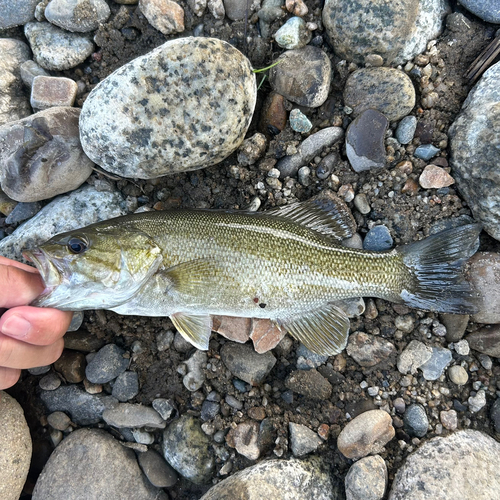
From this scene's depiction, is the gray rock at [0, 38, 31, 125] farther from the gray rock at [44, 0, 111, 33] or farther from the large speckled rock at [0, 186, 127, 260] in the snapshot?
the large speckled rock at [0, 186, 127, 260]

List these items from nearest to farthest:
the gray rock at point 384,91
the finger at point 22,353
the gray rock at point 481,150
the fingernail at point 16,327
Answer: the fingernail at point 16,327 < the finger at point 22,353 < the gray rock at point 481,150 < the gray rock at point 384,91

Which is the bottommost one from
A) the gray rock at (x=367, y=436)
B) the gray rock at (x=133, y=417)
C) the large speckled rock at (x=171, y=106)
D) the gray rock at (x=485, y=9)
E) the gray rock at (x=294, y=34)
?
the gray rock at (x=133, y=417)

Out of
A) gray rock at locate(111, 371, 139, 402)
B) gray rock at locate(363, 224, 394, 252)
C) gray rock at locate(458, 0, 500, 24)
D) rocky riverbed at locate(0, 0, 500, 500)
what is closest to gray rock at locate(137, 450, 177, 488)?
rocky riverbed at locate(0, 0, 500, 500)

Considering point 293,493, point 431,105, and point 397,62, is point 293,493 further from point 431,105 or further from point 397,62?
point 397,62

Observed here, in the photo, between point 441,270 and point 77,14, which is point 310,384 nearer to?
point 441,270

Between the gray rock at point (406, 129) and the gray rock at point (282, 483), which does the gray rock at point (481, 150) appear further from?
the gray rock at point (282, 483)

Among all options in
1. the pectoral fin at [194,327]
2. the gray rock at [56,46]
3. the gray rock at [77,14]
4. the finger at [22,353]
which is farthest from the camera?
the gray rock at [56,46]

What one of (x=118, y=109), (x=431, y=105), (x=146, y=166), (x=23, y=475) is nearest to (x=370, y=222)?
(x=431, y=105)

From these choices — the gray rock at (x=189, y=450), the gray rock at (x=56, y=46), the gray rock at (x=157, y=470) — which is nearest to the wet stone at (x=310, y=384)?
the gray rock at (x=189, y=450)
